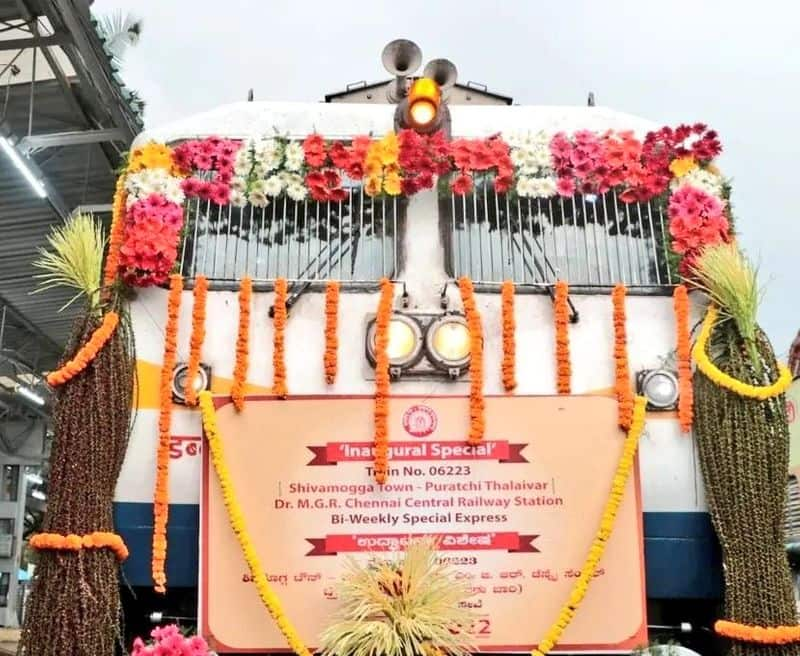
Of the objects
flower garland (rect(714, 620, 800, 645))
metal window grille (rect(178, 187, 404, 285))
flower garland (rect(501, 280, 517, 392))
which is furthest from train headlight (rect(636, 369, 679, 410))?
metal window grille (rect(178, 187, 404, 285))

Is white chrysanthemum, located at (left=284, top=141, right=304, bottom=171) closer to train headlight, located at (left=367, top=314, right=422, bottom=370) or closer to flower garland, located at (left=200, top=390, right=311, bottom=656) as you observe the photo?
train headlight, located at (left=367, top=314, right=422, bottom=370)

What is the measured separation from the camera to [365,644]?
3754 mm

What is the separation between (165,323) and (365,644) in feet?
5.97

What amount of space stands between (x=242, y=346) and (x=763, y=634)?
8.52 feet

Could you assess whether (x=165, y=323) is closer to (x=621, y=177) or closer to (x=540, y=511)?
(x=540, y=511)

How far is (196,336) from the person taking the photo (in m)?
4.54

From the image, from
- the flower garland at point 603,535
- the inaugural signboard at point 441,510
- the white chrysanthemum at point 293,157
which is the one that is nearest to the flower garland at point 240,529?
the inaugural signboard at point 441,510

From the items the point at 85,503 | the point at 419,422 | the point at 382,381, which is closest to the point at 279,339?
the point at 382,381

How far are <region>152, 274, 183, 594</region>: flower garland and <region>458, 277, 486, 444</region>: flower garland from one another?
1.36 metres

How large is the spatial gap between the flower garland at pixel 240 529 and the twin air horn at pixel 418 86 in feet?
5.61

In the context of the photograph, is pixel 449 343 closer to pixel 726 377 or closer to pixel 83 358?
pixel 726 377

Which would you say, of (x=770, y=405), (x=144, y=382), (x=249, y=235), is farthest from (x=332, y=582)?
(x=770, y=405)

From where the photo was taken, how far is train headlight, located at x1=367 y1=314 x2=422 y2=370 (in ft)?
14.7

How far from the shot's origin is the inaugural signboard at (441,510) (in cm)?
412
